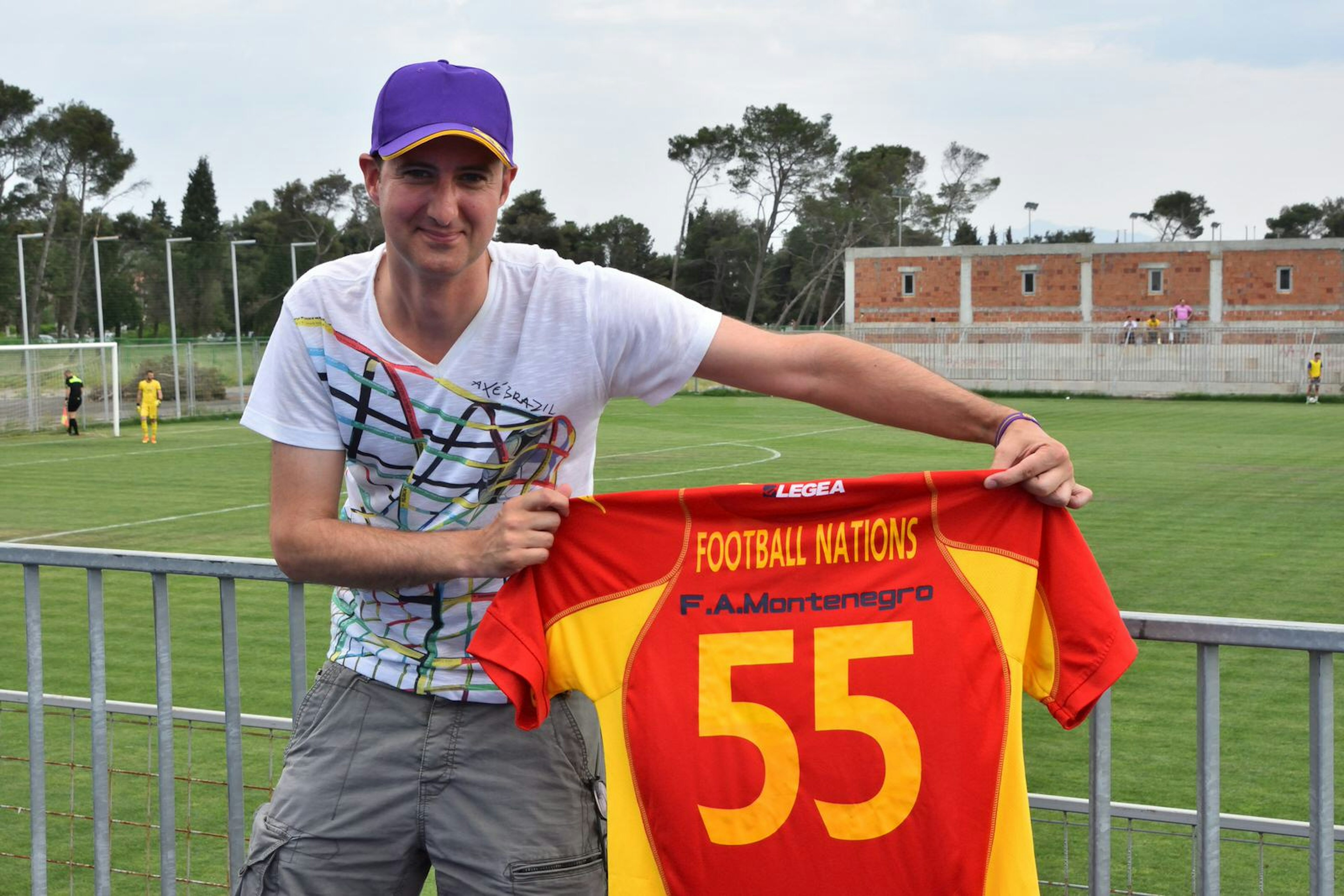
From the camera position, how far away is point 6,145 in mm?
60500

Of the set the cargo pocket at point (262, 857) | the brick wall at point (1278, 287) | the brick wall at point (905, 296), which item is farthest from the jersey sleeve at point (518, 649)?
the brick wall at point (905, 296)

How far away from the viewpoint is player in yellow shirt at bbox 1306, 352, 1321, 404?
40.7 metres

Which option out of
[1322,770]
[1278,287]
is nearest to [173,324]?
A: [1322,770]

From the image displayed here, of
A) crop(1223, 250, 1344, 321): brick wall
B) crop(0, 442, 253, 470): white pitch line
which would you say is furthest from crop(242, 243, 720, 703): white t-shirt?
crop(1223, 250, 1344, 321): brick wall

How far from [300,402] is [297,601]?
721mm

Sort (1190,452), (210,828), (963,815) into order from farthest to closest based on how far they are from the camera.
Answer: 1. (1190,452)
2. (210,828)
3. (963,815)

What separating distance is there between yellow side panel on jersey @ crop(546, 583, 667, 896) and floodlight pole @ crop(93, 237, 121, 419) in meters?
35.9

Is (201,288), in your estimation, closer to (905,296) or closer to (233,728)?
(905,296)

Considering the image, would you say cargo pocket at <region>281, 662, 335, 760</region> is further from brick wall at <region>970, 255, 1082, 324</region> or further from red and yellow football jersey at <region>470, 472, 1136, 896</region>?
brick wall at <region>970, 255, 1082, 324</region>

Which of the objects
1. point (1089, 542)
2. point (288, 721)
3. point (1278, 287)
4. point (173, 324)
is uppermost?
point (1278, 287)

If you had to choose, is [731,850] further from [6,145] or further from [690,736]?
[6,145]

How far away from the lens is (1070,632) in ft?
8.23

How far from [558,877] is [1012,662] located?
96 cm

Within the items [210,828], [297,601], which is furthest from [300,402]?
[210,828]
